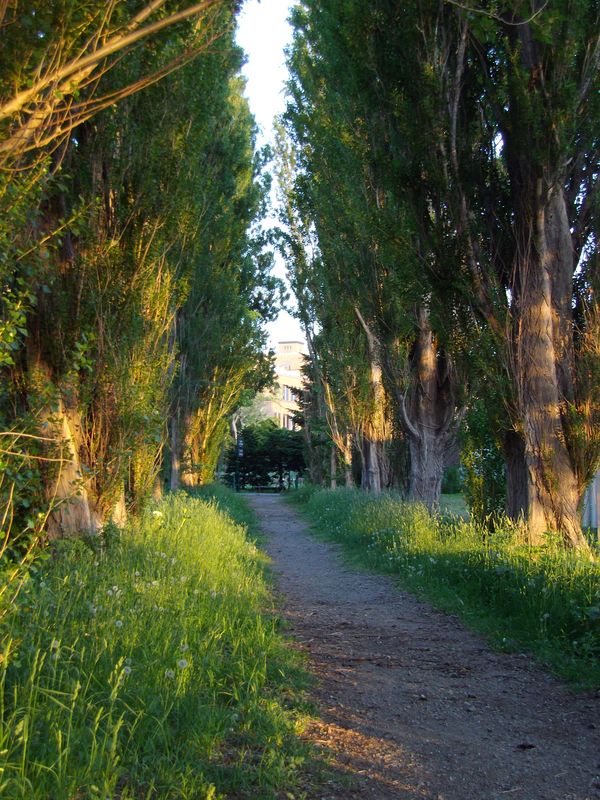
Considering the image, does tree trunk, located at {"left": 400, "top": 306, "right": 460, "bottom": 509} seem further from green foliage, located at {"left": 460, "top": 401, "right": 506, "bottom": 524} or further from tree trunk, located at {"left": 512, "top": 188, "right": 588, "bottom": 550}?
tree trunk, located at {"left": 512, "top": 188, "right": 588, "bottom": 550}

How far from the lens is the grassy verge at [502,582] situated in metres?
5.98

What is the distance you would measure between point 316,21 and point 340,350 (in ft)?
28.5

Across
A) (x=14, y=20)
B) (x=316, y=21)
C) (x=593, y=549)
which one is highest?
(x=316, y=21)

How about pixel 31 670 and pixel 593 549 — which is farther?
pixel 593 549

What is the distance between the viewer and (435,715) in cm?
489

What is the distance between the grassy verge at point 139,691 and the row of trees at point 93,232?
0.73 metres

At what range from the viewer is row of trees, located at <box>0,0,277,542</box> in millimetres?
4758

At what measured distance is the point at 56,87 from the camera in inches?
179

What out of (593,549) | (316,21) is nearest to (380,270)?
(316,21)

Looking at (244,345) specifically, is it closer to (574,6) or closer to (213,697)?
(574,6)

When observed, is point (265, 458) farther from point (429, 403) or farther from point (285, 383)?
point (429, 403)

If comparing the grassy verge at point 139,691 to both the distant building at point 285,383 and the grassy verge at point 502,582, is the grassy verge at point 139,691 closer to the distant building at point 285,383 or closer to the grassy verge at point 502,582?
the grassy verge at point 502,582

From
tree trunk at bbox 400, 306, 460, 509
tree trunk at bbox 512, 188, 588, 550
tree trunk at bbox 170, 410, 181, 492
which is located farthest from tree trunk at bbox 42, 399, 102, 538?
tree trunk at bbox 170, 410, 181, 492

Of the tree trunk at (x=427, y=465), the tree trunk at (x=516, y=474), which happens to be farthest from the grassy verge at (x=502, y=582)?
the tree trunk at (x=427, y=465)
